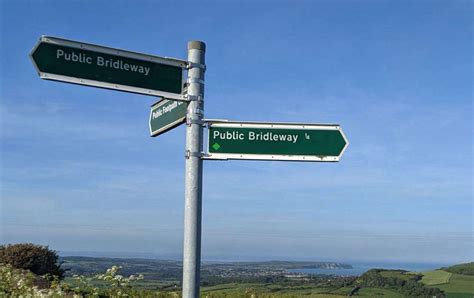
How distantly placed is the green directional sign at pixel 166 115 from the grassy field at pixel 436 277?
1044 cm

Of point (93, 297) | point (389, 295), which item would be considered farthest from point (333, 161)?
point (389, 295)

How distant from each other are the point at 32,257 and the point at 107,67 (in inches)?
493

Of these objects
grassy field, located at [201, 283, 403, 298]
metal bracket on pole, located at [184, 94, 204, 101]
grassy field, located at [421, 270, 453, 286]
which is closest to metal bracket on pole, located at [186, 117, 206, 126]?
metal bracket on pole, located at [184, 94, 204, 101]

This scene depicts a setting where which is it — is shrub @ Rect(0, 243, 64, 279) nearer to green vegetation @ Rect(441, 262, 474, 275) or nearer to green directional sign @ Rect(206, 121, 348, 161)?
green vegetation @ Rect(441, 262, 474, 275)

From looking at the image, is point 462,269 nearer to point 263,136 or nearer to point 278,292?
Result: point 278,292

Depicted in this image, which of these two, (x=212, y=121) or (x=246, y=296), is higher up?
(x=212, y=121)

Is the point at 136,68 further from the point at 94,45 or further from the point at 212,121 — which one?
the point at 212,121

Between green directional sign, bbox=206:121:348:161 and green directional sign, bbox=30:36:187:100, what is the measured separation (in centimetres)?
62

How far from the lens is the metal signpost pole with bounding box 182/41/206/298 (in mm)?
4703

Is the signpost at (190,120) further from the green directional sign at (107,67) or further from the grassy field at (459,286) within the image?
the grassy field at (459,286)

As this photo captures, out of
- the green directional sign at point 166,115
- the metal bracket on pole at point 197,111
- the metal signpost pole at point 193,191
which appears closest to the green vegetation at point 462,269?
the green directional sign at point 166,115

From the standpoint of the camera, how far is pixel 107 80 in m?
4.78

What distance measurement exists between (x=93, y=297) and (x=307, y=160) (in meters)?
4.56

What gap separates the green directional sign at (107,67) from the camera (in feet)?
14.9
